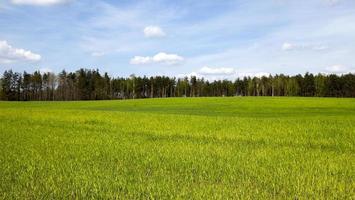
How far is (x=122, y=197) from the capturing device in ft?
27.3

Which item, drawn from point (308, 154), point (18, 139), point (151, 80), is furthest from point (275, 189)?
point (151, 80)

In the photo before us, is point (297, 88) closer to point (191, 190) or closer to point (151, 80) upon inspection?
point (151, 80)

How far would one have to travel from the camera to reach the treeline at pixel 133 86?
158 m

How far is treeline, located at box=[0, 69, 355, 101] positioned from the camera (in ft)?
518

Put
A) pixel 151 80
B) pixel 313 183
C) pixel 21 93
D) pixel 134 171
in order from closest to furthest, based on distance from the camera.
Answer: pixel 313 183 → pixel 134 171 → pixel 21 93 → pixel 151 80

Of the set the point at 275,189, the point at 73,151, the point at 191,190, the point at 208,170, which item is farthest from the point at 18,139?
the point at 275,189

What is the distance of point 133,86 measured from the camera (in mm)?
183250

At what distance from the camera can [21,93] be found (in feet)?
538

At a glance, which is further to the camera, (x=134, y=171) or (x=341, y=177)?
(x=134, y=171)

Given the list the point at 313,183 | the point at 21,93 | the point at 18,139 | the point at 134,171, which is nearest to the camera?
the point at 313,183

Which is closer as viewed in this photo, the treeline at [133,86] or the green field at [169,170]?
the green field at [169,170]

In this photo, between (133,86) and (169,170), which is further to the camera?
(133,86)

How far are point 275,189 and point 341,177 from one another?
2.62 metres

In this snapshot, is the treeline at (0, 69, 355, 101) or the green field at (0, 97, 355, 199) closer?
the green field at (0, 97, 355, 199)
